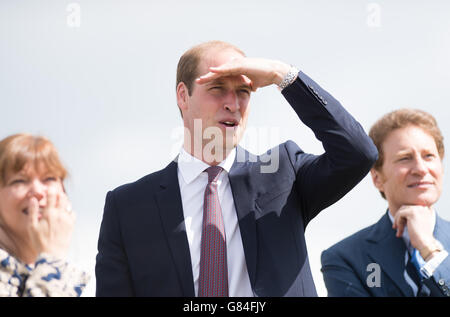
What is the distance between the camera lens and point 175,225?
15.6 feet

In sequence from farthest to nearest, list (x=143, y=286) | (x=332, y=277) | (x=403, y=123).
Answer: (x=403, y=123)
(x=332, y=277)
(x=143, y=286)

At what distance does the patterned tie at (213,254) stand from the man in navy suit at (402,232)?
1.22 m

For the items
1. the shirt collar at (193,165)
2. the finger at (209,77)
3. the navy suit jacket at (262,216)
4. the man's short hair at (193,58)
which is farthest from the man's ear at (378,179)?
the finger at (209,77)

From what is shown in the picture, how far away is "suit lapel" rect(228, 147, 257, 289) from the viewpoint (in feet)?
14.8

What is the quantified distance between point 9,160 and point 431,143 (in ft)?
12.3

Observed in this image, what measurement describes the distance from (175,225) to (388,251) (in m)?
1.97

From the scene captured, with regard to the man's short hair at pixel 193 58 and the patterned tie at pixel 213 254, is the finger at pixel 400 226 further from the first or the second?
the man's short hair at pixel 193 58

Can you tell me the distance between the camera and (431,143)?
553cm

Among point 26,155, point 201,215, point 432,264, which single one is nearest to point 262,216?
point 201,215

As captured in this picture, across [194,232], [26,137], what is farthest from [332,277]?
[26,137]

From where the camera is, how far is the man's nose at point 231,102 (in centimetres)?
500
